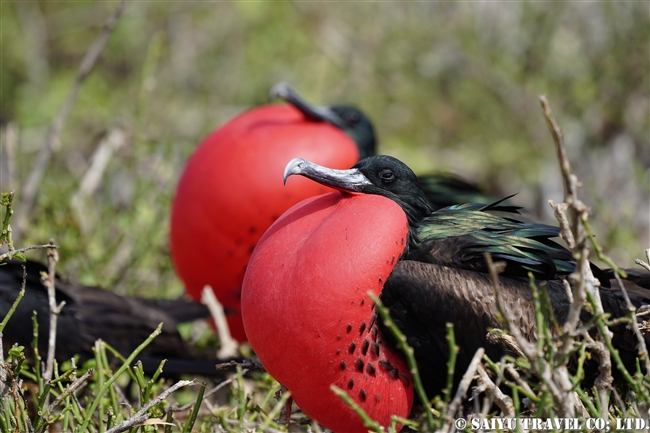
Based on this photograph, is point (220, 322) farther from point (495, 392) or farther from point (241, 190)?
point (495, 392)

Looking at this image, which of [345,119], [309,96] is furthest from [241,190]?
[309,96]

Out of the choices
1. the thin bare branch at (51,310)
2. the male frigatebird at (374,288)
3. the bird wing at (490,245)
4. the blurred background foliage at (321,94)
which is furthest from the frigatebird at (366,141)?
the thin bare branch at (51,310)

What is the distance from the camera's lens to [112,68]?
6402 millimetres

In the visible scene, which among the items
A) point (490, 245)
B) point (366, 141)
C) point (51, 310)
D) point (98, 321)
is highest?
point (366, 141)

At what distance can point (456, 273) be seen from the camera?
1.87 m

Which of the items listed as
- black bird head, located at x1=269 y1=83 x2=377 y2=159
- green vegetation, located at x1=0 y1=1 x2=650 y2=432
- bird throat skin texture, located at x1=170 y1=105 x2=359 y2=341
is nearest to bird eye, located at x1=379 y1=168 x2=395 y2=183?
bird throat skin texture, located at x1=170 y1=105 x2=359 y2=341

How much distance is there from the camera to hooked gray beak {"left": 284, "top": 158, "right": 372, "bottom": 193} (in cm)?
189

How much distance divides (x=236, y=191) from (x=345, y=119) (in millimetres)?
674

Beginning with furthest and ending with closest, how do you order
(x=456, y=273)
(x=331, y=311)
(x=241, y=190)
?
(x=241, y=190) < (x=456, y=273) < (x=331, y=311)

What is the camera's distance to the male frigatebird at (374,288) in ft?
5.59

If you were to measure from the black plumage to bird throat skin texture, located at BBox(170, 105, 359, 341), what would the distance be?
0.91 metres

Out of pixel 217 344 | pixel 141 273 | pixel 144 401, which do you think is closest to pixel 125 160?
pixel 141 273

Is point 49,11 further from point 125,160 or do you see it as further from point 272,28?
point 125,160

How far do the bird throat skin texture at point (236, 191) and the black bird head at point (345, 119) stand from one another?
0.12 m
